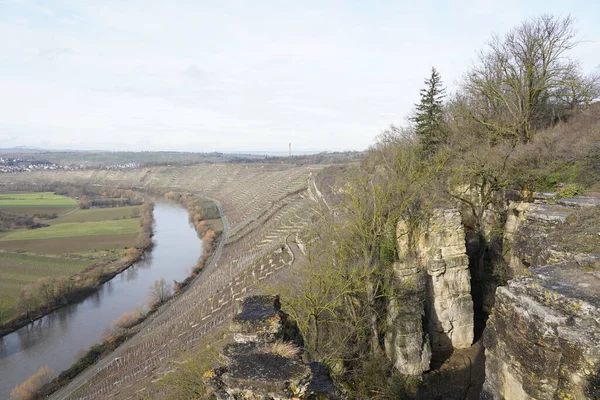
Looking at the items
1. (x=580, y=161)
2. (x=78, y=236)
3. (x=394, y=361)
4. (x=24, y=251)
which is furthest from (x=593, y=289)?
(x=78, y=236)

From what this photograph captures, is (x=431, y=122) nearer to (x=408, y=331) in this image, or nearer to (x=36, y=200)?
(x=408, y=331)

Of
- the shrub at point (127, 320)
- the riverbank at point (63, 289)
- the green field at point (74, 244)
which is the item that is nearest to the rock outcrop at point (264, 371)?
the shrub at point (127, 320)

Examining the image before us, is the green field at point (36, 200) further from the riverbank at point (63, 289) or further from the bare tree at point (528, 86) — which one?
the bare tree at point (528, 86)

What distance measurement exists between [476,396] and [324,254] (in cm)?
670

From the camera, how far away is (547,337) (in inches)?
201

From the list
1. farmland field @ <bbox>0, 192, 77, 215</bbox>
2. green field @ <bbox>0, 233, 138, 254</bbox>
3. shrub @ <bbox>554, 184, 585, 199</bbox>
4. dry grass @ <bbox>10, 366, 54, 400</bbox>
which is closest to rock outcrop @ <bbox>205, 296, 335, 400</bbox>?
shrub @ <bbox>554, 184, 585, 199</bbox>

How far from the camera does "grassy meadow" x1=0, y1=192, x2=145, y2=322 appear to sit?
1665 inches

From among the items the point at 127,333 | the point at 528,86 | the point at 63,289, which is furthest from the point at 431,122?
the point at 63,289

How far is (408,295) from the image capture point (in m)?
11.4

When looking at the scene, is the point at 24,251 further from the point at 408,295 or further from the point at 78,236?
the point at 408,295

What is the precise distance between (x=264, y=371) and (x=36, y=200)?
124 m

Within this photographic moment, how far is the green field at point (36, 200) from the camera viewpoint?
310 feet

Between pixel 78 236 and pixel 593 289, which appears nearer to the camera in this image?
pixel 593 289

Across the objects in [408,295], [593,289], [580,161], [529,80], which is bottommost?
[408,295]
